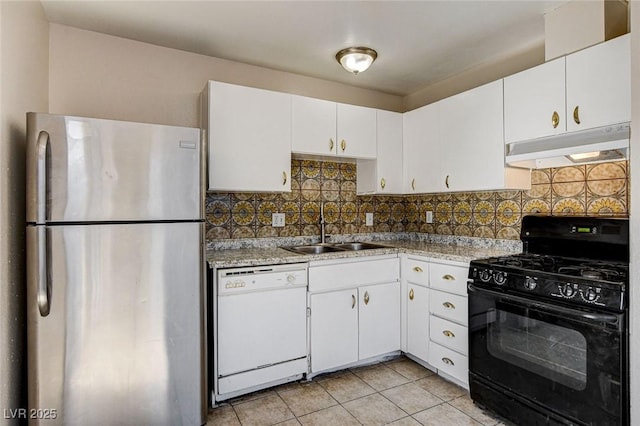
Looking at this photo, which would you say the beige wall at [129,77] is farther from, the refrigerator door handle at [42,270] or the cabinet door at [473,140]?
the cabinet door at [473,140]

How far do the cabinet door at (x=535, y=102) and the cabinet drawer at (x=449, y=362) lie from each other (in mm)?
1491

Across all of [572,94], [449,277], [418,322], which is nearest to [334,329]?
[418,322]

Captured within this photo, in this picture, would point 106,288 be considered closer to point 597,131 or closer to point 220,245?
point 220,245

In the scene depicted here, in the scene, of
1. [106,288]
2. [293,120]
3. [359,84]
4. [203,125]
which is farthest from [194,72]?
[106,288]

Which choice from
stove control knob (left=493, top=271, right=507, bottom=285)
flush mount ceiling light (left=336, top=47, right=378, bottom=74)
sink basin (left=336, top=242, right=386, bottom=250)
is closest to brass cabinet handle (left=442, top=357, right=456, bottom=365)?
stove control knob (left=493, top=271, right=507, bottom=285)

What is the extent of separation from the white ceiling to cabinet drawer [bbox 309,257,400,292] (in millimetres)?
1583

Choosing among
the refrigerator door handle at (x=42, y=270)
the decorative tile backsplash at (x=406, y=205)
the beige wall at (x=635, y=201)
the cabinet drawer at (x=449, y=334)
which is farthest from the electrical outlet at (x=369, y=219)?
the refrigerator door handle at (x=42, y=270)

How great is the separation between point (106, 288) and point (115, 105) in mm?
1379

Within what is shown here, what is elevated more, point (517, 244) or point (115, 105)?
point (115, 105)

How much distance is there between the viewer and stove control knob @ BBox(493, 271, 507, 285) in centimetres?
195

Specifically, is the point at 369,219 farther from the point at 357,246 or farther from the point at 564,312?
the point at 564,312

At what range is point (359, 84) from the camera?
131 inches

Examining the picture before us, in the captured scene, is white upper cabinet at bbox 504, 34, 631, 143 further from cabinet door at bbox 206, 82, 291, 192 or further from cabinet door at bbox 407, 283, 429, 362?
cabinet door at bbox 206, 82, 291, 192

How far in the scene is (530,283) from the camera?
183 cm
